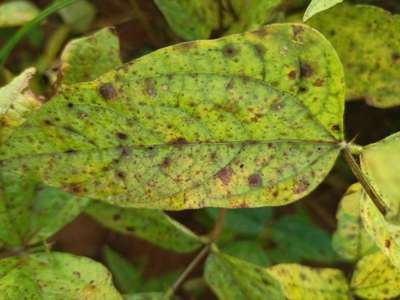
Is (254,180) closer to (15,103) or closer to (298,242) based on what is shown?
(15,103)

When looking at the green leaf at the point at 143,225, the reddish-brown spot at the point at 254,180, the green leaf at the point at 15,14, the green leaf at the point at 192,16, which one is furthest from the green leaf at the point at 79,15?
the reddish-brown spot at the point at 254,180

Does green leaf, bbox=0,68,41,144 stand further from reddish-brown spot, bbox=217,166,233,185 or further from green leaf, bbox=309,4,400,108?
green leaf, bbox=309,4,400,108

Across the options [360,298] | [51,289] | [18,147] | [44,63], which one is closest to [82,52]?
[18,147]

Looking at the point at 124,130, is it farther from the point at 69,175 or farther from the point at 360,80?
the point at 360,80

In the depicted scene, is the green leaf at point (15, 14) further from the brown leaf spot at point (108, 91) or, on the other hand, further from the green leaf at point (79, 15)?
the brown leaf spot at point (108, 91)

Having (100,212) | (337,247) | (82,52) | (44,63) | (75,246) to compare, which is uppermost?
(82,52)
